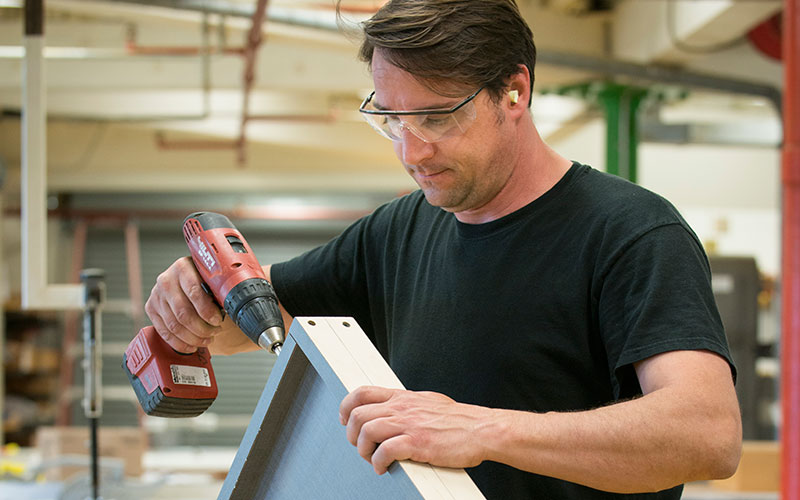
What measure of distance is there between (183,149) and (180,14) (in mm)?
3251

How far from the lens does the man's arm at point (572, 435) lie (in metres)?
0.85

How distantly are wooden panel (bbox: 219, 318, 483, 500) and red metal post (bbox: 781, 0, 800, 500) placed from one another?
7.46ft

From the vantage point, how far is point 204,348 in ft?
4.67

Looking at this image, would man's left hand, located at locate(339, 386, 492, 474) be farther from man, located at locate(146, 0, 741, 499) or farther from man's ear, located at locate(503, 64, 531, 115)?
man's ear, located at locate(503, 64, 531, 115)

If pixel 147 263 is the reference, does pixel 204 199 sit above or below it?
above

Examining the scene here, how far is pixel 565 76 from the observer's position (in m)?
4.77

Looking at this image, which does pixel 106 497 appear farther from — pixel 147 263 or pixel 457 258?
pixel 147 263

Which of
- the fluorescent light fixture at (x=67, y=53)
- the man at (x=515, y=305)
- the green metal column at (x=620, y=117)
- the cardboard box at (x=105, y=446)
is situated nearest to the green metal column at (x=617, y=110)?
the green metal column at (x=620, y=117)

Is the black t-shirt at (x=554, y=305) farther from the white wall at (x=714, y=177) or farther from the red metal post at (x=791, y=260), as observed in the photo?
Answer: the white wall at (x=714, y=177)

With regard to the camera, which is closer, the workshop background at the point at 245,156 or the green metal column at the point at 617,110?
the workshop background at the point at 245,156

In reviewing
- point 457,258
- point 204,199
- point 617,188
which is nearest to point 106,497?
point 457,258

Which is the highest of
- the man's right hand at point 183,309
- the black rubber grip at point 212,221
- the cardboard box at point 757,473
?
the black rubber grip at point 212,221

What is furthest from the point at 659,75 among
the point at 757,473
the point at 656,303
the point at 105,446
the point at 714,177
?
the point at 656,303

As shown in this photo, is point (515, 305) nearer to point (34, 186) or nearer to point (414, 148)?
point (414, 148)
